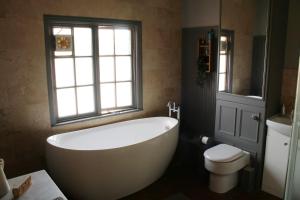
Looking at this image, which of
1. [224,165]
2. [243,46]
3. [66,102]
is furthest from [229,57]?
[66,102]

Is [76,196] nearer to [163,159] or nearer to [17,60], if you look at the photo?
[163,159]

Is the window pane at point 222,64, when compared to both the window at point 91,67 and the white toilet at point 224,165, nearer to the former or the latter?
the white toilet at point 224,165

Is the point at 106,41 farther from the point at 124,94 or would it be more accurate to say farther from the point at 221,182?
the point at 221,182

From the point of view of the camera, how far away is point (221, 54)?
334 cm

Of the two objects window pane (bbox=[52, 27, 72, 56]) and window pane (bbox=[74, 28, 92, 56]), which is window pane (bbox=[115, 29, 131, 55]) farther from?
window pane (bbox=[52, 27, 72, 56])

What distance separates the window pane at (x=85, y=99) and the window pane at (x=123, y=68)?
460mm

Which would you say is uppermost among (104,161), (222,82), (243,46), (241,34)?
(241,34)

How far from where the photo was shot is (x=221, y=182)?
3037 millimetres

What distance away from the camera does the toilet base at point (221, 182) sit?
3035 mm

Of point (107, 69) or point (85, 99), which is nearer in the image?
point (85, 99)

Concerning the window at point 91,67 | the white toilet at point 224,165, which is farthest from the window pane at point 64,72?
the white toilet at point 224,165

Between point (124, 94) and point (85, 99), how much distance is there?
23.9 inches

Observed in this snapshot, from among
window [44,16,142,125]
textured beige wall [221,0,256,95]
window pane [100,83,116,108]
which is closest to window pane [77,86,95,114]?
window [44,16,142,125]

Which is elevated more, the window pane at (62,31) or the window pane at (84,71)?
the window pane at (62,31)
